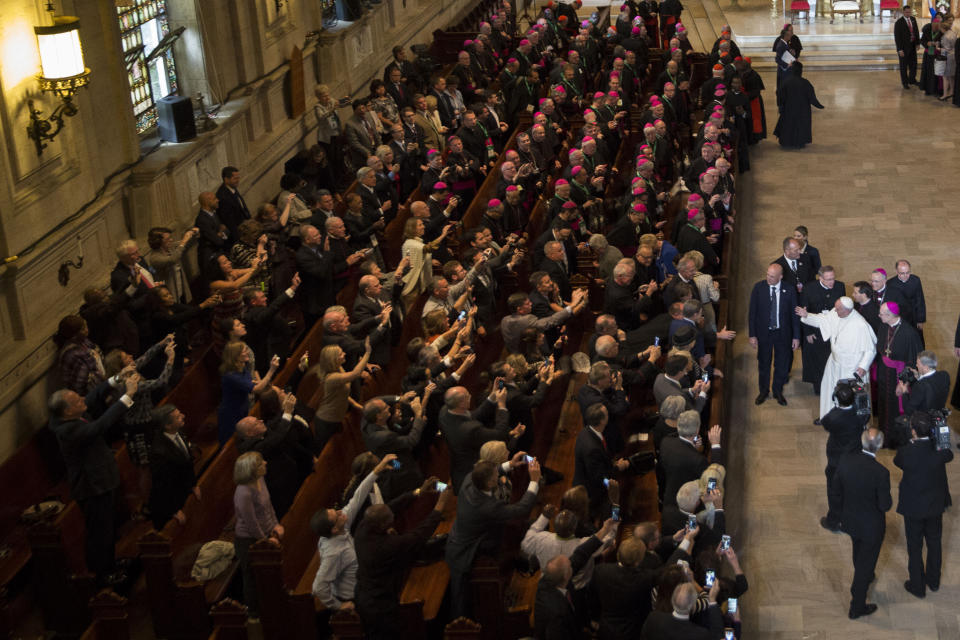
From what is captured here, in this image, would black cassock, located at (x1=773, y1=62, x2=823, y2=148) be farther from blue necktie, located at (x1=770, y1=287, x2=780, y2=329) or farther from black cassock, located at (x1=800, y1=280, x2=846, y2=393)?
blue necktie, located at (x1=770, y1=287, x2=780, y2=329)

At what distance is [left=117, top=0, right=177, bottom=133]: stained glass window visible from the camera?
12352 mm

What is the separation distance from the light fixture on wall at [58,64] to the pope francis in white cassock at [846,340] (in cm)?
641

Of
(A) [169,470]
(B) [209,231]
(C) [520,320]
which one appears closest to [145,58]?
(B) [209,231]

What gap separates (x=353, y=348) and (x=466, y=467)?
1.59m

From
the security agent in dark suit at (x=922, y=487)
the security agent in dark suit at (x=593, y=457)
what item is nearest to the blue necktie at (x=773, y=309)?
the security agent in dark suit at (x=922, y=487)

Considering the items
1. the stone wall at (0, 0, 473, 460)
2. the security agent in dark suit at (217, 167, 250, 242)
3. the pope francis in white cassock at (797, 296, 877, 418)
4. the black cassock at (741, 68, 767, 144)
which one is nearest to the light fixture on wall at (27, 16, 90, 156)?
the stone wall at (0, 0, 473, 460)

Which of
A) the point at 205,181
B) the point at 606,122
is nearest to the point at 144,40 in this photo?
the point at 205,181

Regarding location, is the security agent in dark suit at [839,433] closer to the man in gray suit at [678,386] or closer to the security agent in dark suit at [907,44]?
the man in gray suit at [678,386]

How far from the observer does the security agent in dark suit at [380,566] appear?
7.43 meters

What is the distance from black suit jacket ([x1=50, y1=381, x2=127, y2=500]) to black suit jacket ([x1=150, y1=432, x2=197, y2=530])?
293 mm

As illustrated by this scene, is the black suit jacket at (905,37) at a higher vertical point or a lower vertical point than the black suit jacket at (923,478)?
higher

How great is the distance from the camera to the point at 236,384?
30.8 feet

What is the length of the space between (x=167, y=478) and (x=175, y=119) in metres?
5.04

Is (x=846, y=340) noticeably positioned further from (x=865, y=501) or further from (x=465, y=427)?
(x=465, y=427)
